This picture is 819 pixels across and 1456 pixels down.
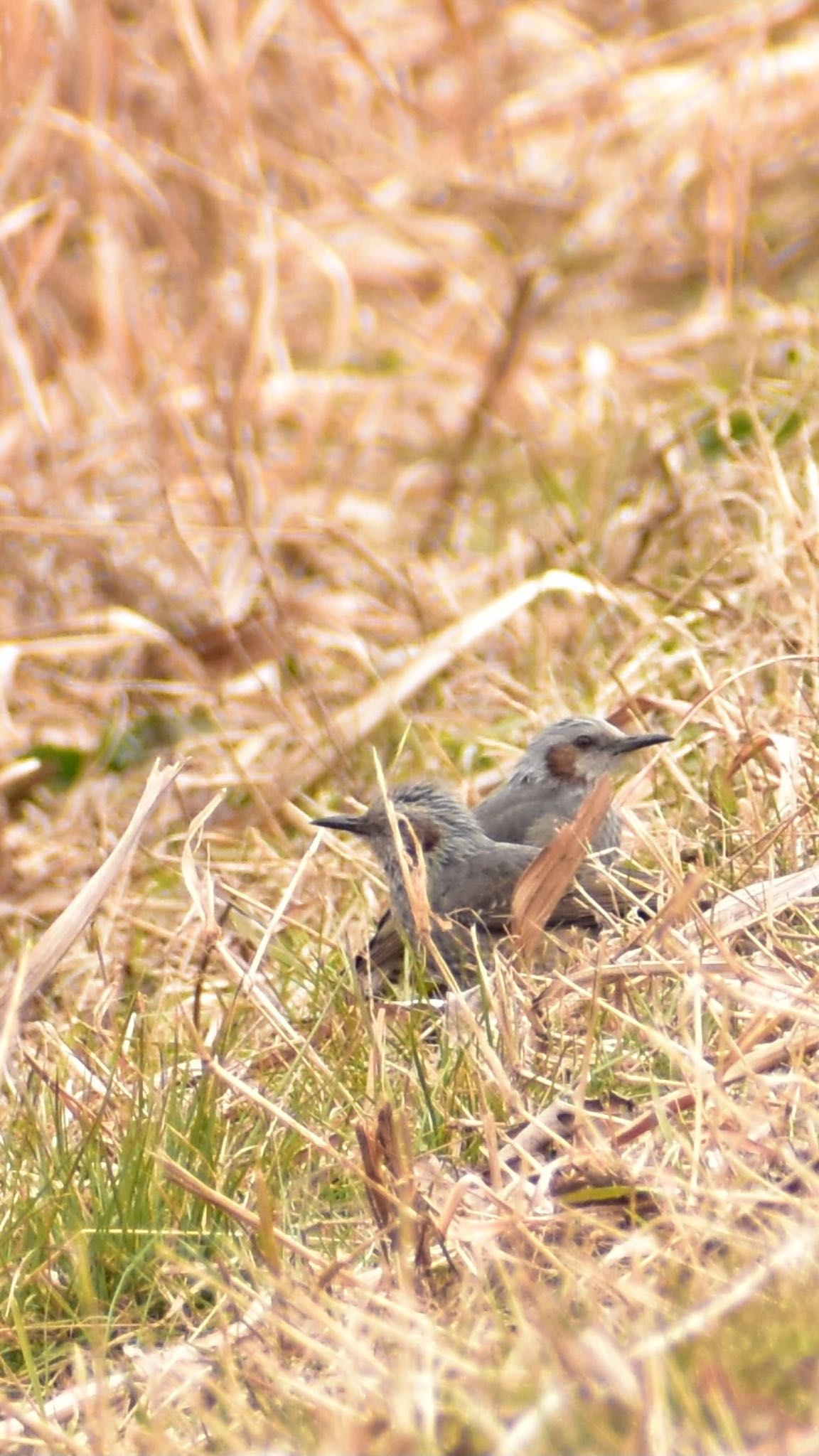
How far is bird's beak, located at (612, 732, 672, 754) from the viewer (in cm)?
461

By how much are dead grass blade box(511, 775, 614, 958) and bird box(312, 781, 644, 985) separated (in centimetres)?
61

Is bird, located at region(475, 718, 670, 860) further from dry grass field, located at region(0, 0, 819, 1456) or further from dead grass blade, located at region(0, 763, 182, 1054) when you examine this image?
dead grass blade, located at region(0, 763, 182, 1054)

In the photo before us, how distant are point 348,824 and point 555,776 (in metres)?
0.59

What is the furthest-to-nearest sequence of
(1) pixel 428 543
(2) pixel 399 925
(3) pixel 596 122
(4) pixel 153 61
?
(3) pixel 596 122 → (4) pixel 153 61 → (1) pixel 428 543 → (2) pixel 399 925

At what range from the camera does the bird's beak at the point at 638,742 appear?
4609mm

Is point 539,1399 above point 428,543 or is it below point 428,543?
above

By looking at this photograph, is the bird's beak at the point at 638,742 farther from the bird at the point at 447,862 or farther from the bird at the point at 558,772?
the bird at the point at 447,862

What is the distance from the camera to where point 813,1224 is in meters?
2.42

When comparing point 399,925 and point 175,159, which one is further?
point 175,159

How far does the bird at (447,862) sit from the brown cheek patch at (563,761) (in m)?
0.19

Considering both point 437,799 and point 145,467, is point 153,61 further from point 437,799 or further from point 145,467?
point 437,799

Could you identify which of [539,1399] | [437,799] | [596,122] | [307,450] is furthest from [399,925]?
[596,122]

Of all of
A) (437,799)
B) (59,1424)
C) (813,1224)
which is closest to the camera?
(813,1224)

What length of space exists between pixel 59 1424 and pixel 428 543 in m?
5.82
